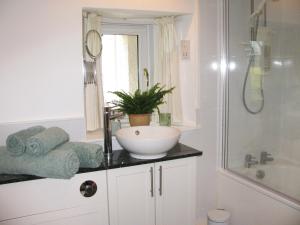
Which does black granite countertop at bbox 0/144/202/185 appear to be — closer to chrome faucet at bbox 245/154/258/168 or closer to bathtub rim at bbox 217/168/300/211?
bathtub rim at bbox 217/168/300/211

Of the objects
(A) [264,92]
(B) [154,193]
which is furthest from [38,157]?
(A) [264,92]

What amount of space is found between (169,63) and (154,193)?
108cm

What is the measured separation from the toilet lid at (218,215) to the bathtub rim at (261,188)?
0.90ft

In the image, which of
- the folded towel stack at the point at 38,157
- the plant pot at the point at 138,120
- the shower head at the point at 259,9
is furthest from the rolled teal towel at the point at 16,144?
the shower head at the point at 259,9

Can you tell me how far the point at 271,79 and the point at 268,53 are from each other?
8.3 inches

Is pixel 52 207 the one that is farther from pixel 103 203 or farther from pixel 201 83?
pixel 201 83

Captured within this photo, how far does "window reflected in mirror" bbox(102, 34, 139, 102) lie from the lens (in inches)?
→ 90.6

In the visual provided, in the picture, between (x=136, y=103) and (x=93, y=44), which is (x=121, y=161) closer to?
(x=136, y=103)

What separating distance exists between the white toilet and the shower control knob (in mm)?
1030

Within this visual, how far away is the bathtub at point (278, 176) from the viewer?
2002mm

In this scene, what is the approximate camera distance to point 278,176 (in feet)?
7.20

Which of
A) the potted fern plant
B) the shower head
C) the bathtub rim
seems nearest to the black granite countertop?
the potted fern plant

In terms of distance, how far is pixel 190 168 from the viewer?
1879 mm

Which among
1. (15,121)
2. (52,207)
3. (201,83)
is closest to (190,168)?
(201,83)
